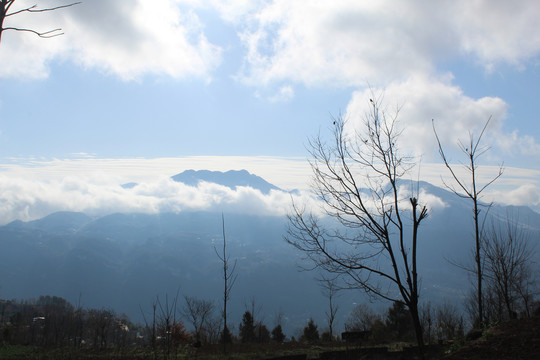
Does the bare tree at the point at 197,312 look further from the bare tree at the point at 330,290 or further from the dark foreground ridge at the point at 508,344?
the dark foreground ridge at the point at 508,344

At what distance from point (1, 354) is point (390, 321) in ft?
125

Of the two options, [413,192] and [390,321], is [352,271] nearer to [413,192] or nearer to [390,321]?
[413,192]

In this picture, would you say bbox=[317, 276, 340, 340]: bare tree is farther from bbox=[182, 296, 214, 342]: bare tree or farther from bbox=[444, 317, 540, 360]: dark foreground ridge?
bbox=[182, 296, 214, 342]: bare tree

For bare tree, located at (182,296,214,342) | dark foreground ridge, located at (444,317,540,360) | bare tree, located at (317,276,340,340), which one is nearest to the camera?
bare tree, located at (317,276,340,340)

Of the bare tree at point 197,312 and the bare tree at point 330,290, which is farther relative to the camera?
the bare tree at point 197,312

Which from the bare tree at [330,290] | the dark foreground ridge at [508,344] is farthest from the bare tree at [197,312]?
the dark foreground ridge at [508,344]

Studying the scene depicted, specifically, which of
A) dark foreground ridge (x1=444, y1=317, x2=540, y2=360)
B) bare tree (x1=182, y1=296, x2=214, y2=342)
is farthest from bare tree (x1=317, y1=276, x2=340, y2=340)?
bare tree (x1=182, y1=296, x2=214, y2=342)

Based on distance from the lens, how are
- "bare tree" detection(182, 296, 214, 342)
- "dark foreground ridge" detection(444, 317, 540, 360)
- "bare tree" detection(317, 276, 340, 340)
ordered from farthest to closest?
1. "bare tree" detection(182, 296, 214, 342)
2. "dark foreground ridge" detection(444, 317, 540, 360)
3. "bare tree" detection(317, 276, 340, 340)

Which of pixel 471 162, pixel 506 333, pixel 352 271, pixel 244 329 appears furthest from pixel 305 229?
pixel 244 329

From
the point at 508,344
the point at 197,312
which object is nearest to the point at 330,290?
the point at 508,344

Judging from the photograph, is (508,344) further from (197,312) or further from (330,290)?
(197,312)

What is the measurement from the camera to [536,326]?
451 inches

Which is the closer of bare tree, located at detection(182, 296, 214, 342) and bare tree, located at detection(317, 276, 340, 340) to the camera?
bare tree, located at detection(317, 276, 340, 340)

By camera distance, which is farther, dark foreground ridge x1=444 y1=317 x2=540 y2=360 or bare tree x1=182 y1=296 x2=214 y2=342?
bare tree x1=182 y1=296 x2=214 y2=342
